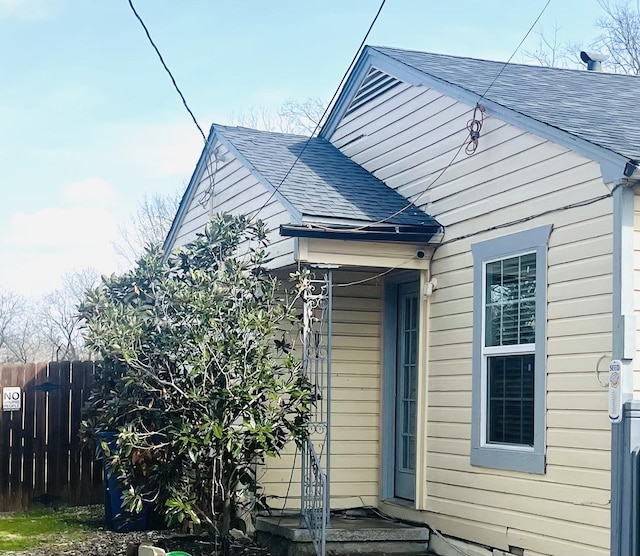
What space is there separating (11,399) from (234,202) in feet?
12.4

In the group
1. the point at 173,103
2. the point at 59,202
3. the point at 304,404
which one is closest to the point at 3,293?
the point at 59,202

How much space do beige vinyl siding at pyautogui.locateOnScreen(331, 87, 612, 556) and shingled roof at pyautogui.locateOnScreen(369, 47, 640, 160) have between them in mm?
222

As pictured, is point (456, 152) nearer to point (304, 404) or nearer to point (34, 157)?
point (304, 404)

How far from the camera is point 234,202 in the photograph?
11203mm

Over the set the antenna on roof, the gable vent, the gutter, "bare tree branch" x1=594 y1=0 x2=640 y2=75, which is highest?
"bare tree branch" x1=594 y1=0 x2=640 y2=75

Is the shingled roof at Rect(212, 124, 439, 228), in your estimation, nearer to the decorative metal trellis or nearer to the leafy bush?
the decorative metal trellis

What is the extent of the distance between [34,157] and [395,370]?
22.2 m

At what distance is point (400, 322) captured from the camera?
393 inches

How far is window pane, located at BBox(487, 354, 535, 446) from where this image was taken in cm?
757

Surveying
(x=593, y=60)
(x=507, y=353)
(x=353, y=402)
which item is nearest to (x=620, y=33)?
(x=593, y=60)

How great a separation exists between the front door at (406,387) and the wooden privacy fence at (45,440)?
415 cm

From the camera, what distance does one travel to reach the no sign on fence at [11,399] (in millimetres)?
11906

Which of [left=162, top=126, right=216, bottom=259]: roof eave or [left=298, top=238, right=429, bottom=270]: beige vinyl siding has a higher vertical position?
[left=162, top=126, right=216, bottom=259]: roof eave

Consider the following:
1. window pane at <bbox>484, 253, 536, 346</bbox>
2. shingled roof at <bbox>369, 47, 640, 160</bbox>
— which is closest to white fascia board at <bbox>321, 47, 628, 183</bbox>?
shingled roof at <bbox>369, 47, 640, 160</bbox>
